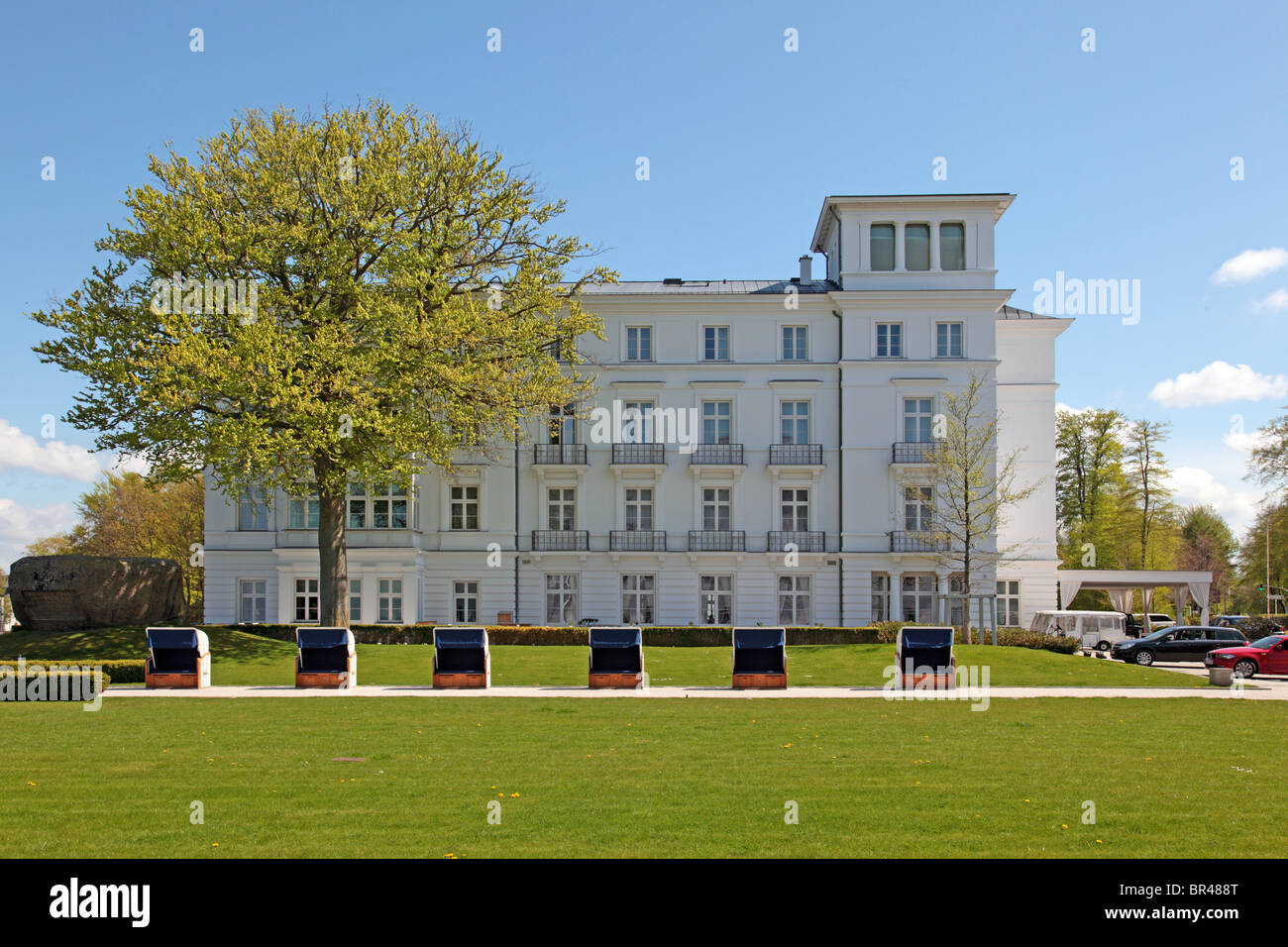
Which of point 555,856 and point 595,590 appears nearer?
point 555,856

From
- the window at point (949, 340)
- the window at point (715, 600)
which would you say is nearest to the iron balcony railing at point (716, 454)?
the window at point (715, 600)

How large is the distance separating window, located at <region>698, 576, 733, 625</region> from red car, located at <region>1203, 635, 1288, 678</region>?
20.1 m

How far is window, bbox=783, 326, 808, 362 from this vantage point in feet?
166

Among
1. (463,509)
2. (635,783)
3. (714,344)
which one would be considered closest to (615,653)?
(635,783)

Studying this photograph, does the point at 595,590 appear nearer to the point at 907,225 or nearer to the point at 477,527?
the point at 477,527

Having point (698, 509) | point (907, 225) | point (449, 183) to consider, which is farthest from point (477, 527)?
point (907, 225)

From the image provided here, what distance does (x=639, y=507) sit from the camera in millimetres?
50688

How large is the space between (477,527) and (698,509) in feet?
32.9

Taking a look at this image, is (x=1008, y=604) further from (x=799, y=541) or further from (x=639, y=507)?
(x=639, y=507)

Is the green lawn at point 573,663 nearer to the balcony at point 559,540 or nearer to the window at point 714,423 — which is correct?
the balcony at point 559,540

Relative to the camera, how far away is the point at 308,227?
33.7 metres

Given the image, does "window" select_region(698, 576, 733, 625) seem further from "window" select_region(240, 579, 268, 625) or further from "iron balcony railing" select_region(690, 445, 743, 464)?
"window" select_region(240, 579, 268, 625)

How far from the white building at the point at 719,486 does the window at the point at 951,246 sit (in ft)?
0.29

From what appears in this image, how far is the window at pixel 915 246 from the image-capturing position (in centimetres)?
4984
